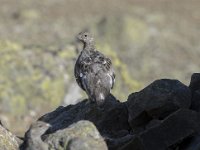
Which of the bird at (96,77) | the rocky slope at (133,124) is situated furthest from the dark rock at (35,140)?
the bird at (96,77)

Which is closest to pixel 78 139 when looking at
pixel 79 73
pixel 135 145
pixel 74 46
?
pixel 135 145

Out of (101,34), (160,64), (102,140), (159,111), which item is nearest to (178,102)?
(159,111)

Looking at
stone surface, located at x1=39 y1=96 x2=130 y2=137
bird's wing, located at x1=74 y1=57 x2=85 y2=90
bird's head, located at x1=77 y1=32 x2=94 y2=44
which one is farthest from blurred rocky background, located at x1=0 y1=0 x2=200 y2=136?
stone surface, located at x1=39 y1=96 x2=130 y2=137

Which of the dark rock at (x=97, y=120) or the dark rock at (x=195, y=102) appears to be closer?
the dark rock at (x=97, y=120)

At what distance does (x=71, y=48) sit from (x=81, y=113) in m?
16.6

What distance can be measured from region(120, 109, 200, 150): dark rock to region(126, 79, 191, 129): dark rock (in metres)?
1.11

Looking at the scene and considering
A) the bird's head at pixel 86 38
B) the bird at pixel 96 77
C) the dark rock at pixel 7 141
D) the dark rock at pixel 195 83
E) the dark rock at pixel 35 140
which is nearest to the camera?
the dark rock at pixel 35 140

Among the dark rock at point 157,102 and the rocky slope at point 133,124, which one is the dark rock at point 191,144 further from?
the dark rock at point 157,102

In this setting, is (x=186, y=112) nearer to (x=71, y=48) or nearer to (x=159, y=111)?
(x=159, y=111)

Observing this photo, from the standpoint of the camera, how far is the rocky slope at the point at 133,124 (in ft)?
53.6

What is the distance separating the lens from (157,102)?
17.9 meters

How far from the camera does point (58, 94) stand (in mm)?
34094

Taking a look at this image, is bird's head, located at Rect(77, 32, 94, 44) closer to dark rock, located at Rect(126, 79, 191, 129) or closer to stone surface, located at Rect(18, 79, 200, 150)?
stone surface, located at Rect(18, 79, 200, 150)

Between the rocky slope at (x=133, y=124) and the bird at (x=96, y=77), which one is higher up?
the bird at (x=96, y=77)
